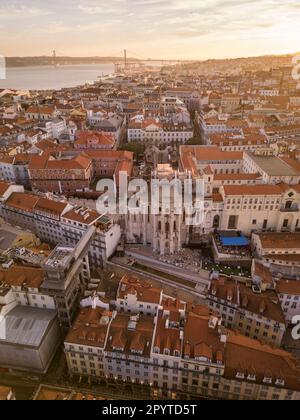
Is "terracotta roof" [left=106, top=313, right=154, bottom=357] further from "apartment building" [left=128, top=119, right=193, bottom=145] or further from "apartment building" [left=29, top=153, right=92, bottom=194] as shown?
"apartment building" [left=128, top=119, right=193, bottom=145]

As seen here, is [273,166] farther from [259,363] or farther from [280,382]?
[280,382]

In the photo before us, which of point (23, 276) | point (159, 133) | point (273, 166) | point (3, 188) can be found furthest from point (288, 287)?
point (159, 133)

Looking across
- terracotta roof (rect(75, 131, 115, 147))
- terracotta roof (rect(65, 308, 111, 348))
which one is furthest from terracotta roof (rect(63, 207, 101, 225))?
terracotta roof (rect(75, 131, 115, 147))

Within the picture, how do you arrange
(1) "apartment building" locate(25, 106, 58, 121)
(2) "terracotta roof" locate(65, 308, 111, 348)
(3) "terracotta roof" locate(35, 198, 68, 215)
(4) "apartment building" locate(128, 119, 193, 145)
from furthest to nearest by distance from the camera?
(1) "apartment building" locate(25, 106, 58, 121) → (4) "apartment building" locate(128, 119, 193, 145) → (3) "terracotta roof" locate(35, 198, 68, 215) → (2) "terracotta roof" locate(65, 308, 111, 348)

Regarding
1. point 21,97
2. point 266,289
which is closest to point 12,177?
point 266,289

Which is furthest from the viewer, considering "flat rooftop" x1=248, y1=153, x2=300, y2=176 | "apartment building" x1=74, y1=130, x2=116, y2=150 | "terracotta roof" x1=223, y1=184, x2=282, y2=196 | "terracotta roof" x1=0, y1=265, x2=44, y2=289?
"apartment building" x1=74, y1=130, x2=116, y2=150
